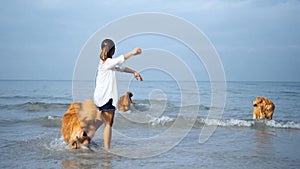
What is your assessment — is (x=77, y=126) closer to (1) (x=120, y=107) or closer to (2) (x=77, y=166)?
(2) (x=77, y=166)

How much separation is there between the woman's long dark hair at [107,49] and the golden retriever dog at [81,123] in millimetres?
817

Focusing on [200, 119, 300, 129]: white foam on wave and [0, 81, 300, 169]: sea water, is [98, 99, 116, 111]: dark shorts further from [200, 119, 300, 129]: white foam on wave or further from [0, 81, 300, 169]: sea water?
[200, 119, 300, 129]: white foam on wave

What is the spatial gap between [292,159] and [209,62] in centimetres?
221

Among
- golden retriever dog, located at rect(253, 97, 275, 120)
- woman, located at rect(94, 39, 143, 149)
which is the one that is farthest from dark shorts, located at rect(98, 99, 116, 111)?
golden retriever dog, located at rect(253, 97, 275, 120)

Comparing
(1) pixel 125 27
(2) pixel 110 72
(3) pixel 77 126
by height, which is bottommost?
(3) pixel 77 126

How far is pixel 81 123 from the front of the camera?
523 cm

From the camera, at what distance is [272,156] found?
5.26 metres

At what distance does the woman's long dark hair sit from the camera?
4.97 meters

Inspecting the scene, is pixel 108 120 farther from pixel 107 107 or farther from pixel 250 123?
pixel 250 123

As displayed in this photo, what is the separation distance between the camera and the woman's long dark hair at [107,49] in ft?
16.3

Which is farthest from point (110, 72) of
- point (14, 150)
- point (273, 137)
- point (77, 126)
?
point (273, 137)

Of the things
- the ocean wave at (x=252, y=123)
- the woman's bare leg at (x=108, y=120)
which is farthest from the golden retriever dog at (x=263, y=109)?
the woman's bare leg at (x=108, y=120)

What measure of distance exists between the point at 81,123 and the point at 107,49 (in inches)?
54.8

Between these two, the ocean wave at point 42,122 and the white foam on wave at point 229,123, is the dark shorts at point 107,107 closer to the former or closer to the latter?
the ocean wave at point 42,122
